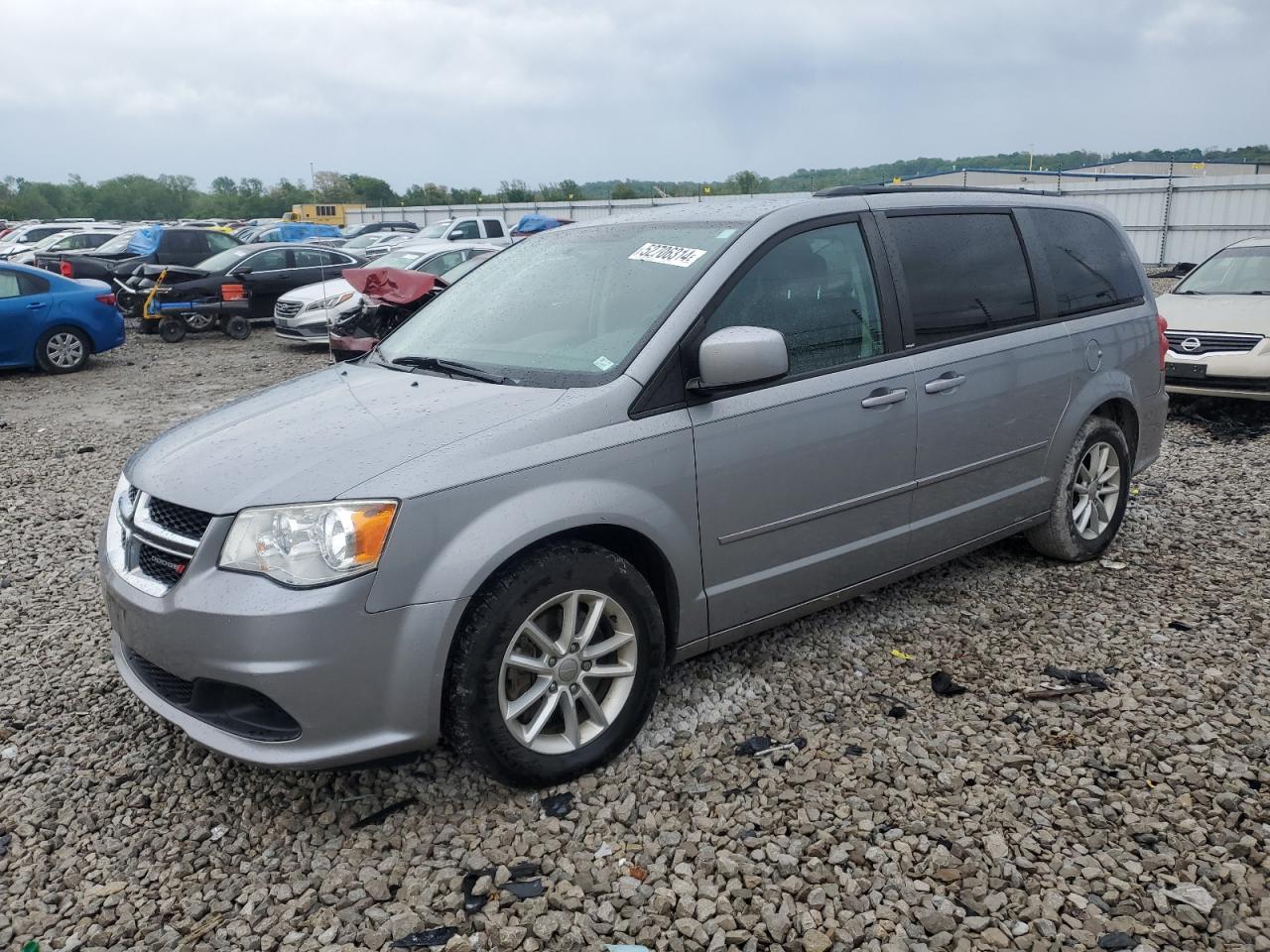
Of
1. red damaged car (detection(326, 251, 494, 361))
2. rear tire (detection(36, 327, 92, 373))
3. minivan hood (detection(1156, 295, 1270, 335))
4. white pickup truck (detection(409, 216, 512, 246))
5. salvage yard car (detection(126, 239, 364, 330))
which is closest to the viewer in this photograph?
minivan hood (detection(1156, 295, 1270, 335))

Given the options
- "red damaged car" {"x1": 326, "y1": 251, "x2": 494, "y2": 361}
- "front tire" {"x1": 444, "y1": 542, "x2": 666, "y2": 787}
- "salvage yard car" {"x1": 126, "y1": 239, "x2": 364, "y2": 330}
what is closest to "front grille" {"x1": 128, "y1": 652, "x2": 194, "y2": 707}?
"front tire" {"x1": 444, "y1": 542, "x2": 666, "y2": 787}

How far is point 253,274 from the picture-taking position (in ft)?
55.7

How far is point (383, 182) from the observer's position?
320ft

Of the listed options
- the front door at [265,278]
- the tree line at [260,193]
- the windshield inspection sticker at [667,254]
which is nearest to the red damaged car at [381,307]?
the windshield inspection sticker at [667,254]

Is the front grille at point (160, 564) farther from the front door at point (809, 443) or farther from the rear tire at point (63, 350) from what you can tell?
the rear tire at point (63, 350)

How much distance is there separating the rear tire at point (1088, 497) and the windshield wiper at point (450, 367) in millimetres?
2857

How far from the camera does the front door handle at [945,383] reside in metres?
3.97

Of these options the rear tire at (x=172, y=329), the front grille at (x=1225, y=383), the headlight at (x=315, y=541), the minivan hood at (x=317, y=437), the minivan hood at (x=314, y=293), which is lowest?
the front grille at (x=1225, y=383)

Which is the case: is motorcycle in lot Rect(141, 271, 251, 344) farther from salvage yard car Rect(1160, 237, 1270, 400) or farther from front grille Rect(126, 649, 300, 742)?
front grille Rect(126, 649, 300, 742)

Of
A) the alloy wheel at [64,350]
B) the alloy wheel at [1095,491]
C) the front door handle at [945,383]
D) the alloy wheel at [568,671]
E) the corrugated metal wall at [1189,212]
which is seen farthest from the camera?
the corrugated metal wall at [1189,212]

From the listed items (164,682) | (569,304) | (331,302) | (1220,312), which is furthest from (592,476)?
(331,302)

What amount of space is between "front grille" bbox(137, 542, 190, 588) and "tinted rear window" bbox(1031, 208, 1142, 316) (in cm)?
387

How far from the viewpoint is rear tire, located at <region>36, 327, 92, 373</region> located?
42.3 feet

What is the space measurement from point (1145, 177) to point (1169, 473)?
24.3 m
